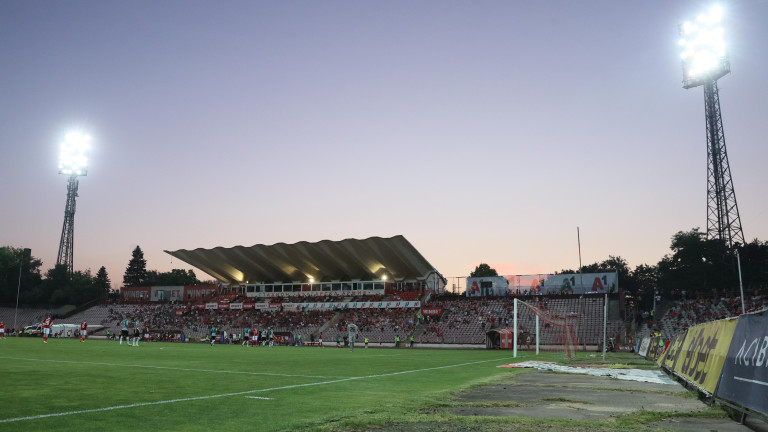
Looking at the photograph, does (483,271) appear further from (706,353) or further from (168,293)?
(706,353)

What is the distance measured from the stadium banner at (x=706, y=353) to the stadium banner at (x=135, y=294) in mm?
91703

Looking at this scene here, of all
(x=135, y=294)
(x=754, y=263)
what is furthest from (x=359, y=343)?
(x=754, y=263)

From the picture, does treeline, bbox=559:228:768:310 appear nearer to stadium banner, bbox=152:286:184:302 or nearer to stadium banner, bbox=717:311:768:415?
stadium banner, bbox=717:311:768:415

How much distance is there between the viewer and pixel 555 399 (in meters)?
11.3

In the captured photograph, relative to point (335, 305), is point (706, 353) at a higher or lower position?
higher

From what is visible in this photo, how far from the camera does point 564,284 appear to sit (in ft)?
222

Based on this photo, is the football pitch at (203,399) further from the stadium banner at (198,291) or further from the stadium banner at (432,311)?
the stadium banner at (198,291)

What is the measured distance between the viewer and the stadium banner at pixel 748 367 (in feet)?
25.5

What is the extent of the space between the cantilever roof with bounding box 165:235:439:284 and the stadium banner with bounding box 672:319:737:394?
52.7m

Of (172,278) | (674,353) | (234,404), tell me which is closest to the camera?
(234,404)

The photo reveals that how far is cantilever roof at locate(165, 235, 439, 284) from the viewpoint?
71.4 meters

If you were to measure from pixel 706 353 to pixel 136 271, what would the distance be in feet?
609

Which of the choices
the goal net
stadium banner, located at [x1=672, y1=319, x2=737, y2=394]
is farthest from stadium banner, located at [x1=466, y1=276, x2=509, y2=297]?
stadium banner, located at [x1=672, y1=319, x2=737, y2=394]

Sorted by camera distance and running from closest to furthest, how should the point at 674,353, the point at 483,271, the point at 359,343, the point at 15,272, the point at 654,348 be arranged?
1. the point at 674,353
2. the point at 654,348
3. the point at 359,343
4. the point at 15,272
5. the point at 483,271
